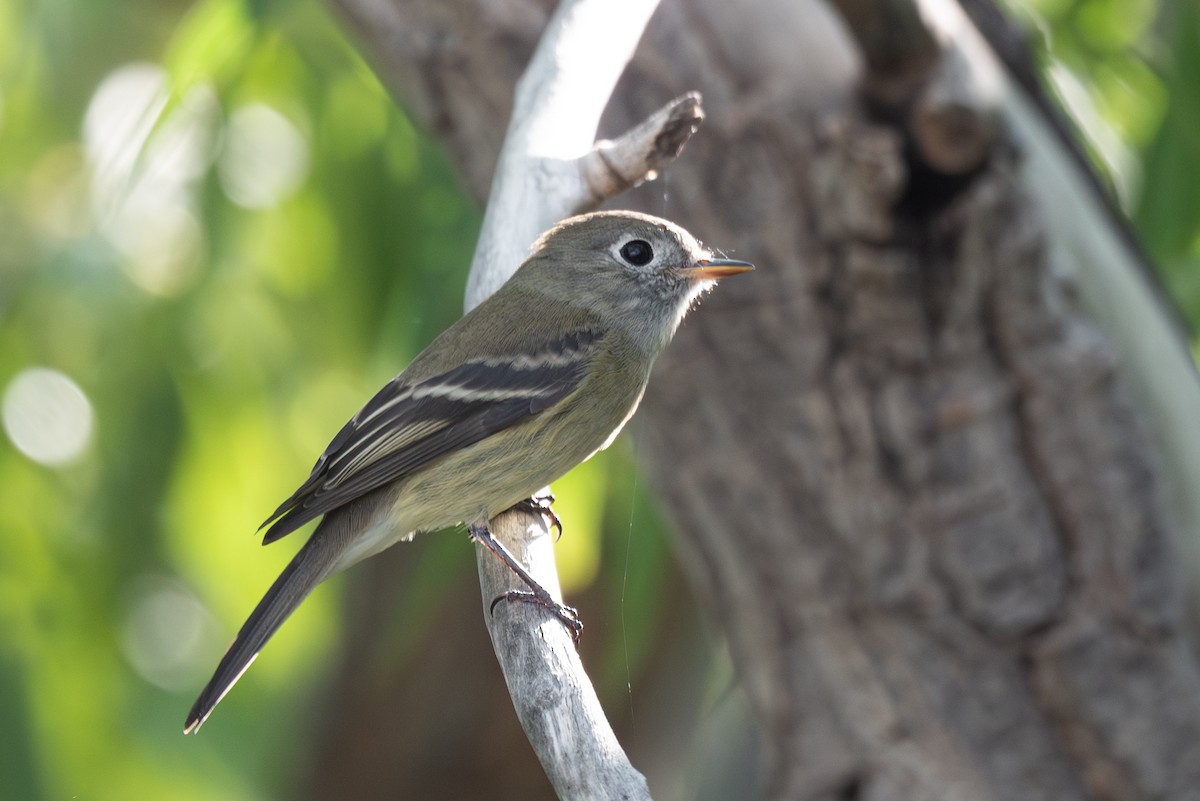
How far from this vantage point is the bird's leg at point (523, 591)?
9.18 feet

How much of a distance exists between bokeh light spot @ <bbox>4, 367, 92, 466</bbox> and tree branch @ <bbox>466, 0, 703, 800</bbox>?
2021 mm

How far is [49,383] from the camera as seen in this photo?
4871mm

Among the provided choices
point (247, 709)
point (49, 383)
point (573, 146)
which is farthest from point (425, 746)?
point (573, 146)

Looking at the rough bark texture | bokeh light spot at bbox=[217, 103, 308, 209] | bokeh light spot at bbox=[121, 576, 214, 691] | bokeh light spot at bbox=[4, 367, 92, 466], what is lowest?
the rough bark texture


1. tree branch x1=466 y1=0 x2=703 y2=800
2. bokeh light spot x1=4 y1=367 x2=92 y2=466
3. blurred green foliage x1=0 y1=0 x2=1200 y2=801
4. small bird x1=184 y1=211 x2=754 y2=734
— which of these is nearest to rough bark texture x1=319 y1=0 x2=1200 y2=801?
blurred green foliage x1=0 y1=0 x2=1200 y2=801

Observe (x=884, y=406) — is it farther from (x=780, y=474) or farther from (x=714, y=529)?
(x=714, y=529)

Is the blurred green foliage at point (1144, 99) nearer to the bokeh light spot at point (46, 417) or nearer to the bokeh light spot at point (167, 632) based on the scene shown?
the bokeh light spot at point (46, 417)

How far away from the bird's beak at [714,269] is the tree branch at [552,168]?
485mm

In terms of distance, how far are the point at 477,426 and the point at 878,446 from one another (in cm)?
182

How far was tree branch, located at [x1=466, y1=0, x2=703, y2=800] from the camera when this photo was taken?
8.81 feet

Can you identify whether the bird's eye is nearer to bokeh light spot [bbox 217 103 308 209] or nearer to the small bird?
the small bird

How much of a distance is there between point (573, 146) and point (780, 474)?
7.01 ft

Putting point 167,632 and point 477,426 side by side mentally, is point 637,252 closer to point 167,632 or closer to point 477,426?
point 477,426

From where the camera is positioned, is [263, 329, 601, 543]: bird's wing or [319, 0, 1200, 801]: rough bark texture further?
[319, 0, 1200, 801]: rough bark texture
